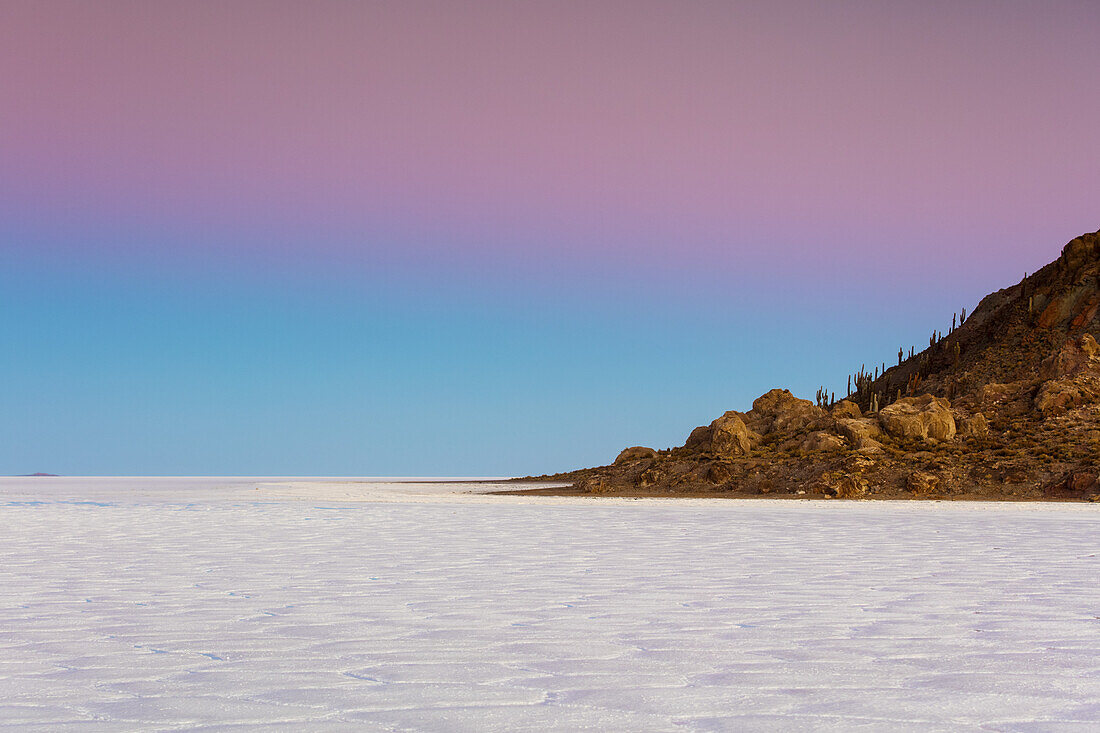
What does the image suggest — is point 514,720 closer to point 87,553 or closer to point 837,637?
point 837,637

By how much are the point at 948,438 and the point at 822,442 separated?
7.02 metres

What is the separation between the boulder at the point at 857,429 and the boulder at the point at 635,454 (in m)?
14.6

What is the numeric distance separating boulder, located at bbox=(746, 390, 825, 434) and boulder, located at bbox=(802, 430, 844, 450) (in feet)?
13.2

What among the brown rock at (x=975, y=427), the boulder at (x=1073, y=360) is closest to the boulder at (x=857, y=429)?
the brown rock at (x=975, y=427)

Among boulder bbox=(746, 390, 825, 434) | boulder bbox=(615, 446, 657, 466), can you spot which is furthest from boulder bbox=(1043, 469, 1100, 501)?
boulder bbox=(615, 446, 657, 466)

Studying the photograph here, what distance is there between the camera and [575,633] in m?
6.07

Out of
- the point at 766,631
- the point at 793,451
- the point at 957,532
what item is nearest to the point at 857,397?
the point at 793,451

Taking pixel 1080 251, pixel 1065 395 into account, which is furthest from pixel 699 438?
pixel 1080 251

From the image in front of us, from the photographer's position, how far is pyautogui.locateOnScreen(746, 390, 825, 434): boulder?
187 feet

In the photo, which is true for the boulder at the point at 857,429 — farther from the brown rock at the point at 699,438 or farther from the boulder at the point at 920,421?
the brown rock at the point at 699,438

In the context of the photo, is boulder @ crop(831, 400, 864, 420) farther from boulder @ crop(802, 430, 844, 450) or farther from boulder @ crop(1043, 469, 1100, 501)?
boulder @ crop(1043, 469, 1100, 501)

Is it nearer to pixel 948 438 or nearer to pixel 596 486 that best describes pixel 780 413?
pixel 948 438

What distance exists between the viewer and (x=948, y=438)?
51000 mm

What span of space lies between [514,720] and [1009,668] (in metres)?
2.74
